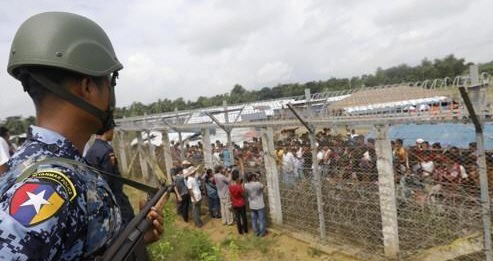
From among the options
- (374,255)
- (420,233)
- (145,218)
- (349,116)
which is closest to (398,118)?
(349,116)

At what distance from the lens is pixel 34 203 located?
91 centimetres

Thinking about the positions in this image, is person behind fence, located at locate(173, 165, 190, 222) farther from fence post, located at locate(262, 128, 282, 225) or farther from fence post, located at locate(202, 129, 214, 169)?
fence post, located at locate(262, 128, 282, 225)

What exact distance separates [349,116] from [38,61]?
6036 millimetres

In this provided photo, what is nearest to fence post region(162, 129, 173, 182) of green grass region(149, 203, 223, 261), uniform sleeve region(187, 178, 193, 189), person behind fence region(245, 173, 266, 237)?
uniform sleeve region(187, 178, 193, 189)

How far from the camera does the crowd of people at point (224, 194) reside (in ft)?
30.1

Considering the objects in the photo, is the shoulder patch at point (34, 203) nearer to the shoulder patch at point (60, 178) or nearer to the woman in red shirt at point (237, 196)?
the shoulder patch at point (60, 178)

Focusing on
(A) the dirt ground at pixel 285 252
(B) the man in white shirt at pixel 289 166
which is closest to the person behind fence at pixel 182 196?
(A) the dirt ground at pixel 285 252

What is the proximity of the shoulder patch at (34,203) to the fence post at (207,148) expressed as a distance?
32.7 feet

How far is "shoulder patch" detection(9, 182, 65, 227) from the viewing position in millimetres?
894

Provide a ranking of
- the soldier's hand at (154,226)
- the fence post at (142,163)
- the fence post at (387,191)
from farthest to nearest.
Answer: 1. the fence post at (142,163)
2. the fence post at (387,191)
3. the soldier's hand at (154,226)

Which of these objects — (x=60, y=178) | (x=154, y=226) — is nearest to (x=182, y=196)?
(x=154, y=226)

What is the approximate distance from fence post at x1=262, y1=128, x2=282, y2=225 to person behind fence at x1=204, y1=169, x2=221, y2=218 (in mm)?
1965

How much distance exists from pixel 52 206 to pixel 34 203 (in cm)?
4

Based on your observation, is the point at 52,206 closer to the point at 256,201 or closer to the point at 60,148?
the point at 60,148
